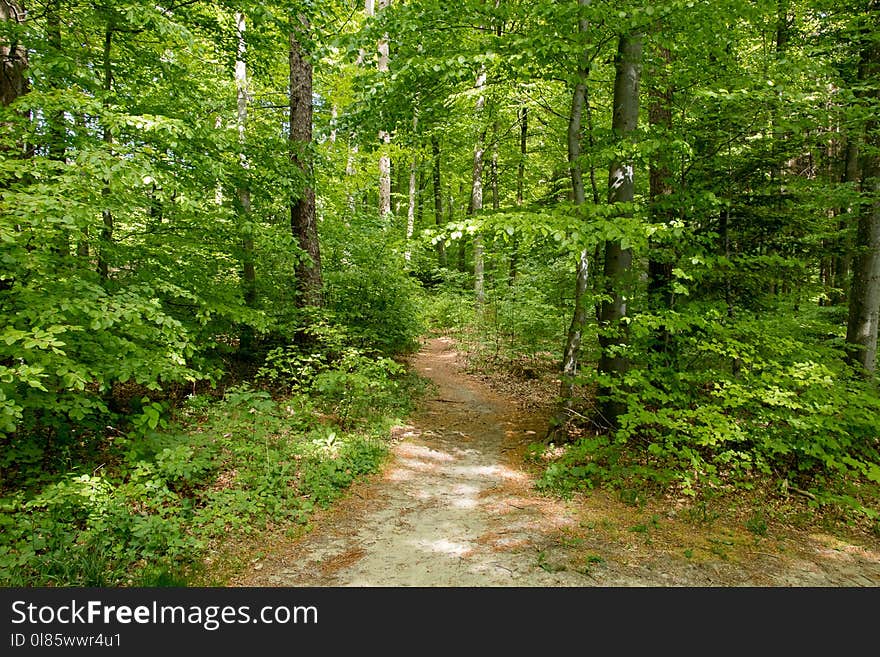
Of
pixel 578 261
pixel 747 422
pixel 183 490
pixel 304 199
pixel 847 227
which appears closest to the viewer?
pixel 183 490

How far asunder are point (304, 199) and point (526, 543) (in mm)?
7021

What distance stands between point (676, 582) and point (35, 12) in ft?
32.1

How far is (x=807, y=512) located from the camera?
203 inches

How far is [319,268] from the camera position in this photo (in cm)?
880

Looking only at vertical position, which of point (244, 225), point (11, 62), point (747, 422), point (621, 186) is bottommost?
point (747, 422)

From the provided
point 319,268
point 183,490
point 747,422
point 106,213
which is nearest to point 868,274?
point 747,422

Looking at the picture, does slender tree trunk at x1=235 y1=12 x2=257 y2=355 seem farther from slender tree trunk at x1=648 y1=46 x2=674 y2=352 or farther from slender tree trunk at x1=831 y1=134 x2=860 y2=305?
slender tree trunk at x1=831 y1=134 x2=860 y2=305

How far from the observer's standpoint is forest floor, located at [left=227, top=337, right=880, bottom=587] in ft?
12.5

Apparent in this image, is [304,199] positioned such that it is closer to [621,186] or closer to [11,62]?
[11,62]

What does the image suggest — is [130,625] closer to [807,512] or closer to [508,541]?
[508,541]

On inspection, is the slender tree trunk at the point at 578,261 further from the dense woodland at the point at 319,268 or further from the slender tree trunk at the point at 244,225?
the slender tree trunk at the point at 244,225

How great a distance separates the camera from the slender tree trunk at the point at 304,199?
26.7ft

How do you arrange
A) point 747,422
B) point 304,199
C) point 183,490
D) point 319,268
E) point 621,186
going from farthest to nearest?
point 319,268, point 304,199, point 621,186, point 747,422, point 183,490

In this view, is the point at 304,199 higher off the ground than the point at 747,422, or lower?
higher
